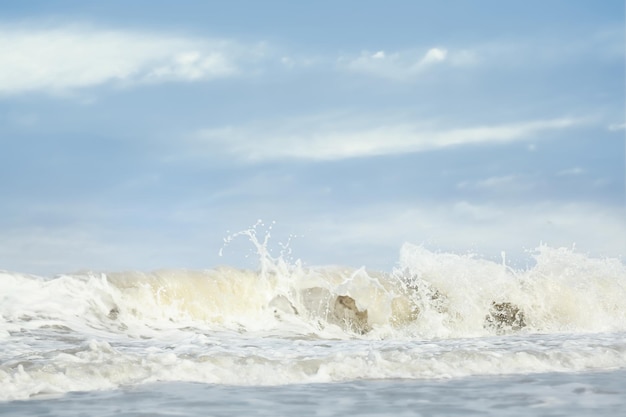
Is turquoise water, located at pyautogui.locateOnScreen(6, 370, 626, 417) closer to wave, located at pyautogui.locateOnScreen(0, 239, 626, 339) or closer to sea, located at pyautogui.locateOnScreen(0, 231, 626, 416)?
sea, located at pyautogui.locateOnScreen(0, 231, 626, 416)

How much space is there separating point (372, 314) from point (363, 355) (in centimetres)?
780

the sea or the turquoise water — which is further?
the sea

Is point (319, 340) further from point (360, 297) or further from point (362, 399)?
point (362, 399)

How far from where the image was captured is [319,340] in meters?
12.0

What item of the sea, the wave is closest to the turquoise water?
the sea

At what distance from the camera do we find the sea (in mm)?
5906

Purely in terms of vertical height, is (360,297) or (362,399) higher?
(360,297)

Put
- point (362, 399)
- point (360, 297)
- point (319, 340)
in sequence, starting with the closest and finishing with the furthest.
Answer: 1. point (362, 399)
2. point (319, 340)
3. point (360, 297)

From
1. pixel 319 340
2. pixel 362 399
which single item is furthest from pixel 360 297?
pixel 362 399

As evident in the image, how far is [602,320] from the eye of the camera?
16.5m

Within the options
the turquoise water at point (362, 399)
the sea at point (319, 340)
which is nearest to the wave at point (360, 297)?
the sea at point (319, 340)

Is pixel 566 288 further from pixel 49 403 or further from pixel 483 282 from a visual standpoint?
pixel 49 403

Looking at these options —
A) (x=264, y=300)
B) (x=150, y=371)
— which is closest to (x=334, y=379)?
(x=150, y=371)

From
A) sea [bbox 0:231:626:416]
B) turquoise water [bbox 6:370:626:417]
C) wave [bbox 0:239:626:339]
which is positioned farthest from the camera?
wave [bbox 0:239:626:339]
